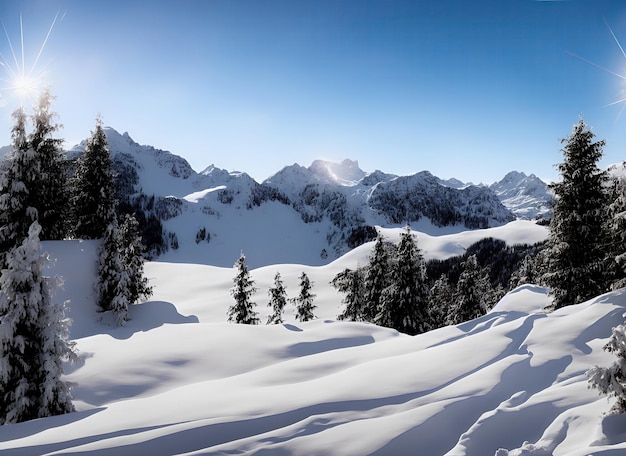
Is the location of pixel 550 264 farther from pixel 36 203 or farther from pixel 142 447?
pixel 36 203

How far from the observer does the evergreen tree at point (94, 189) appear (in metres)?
27.2

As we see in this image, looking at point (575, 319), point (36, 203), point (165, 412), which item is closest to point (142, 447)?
point (165, 412)

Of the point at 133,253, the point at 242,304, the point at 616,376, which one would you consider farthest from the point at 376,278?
the point at 616,376

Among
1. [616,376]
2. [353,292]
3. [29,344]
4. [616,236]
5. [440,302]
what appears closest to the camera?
[616,376]

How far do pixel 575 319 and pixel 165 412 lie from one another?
11771 millimetres

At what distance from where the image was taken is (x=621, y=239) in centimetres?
1491

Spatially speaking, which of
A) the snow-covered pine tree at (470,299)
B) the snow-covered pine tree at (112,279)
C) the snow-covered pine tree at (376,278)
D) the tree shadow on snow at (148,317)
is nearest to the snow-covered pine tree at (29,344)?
the tree shadow on snow at (148,317)

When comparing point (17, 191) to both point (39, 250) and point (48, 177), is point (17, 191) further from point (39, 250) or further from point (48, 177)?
point (39, 250)

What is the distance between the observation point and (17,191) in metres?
23.4

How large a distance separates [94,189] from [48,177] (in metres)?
3.05

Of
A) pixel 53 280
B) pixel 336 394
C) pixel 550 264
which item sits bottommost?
pixel 336 394

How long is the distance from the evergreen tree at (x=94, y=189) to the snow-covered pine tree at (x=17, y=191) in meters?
3.30

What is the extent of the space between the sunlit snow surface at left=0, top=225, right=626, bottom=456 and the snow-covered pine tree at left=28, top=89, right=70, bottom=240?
584 inches

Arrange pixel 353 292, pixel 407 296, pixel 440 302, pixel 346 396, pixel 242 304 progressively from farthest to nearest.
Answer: pixel 440 302
pixel 353 292
pixel 242 304
pixel 407 296
pixel 346 396
